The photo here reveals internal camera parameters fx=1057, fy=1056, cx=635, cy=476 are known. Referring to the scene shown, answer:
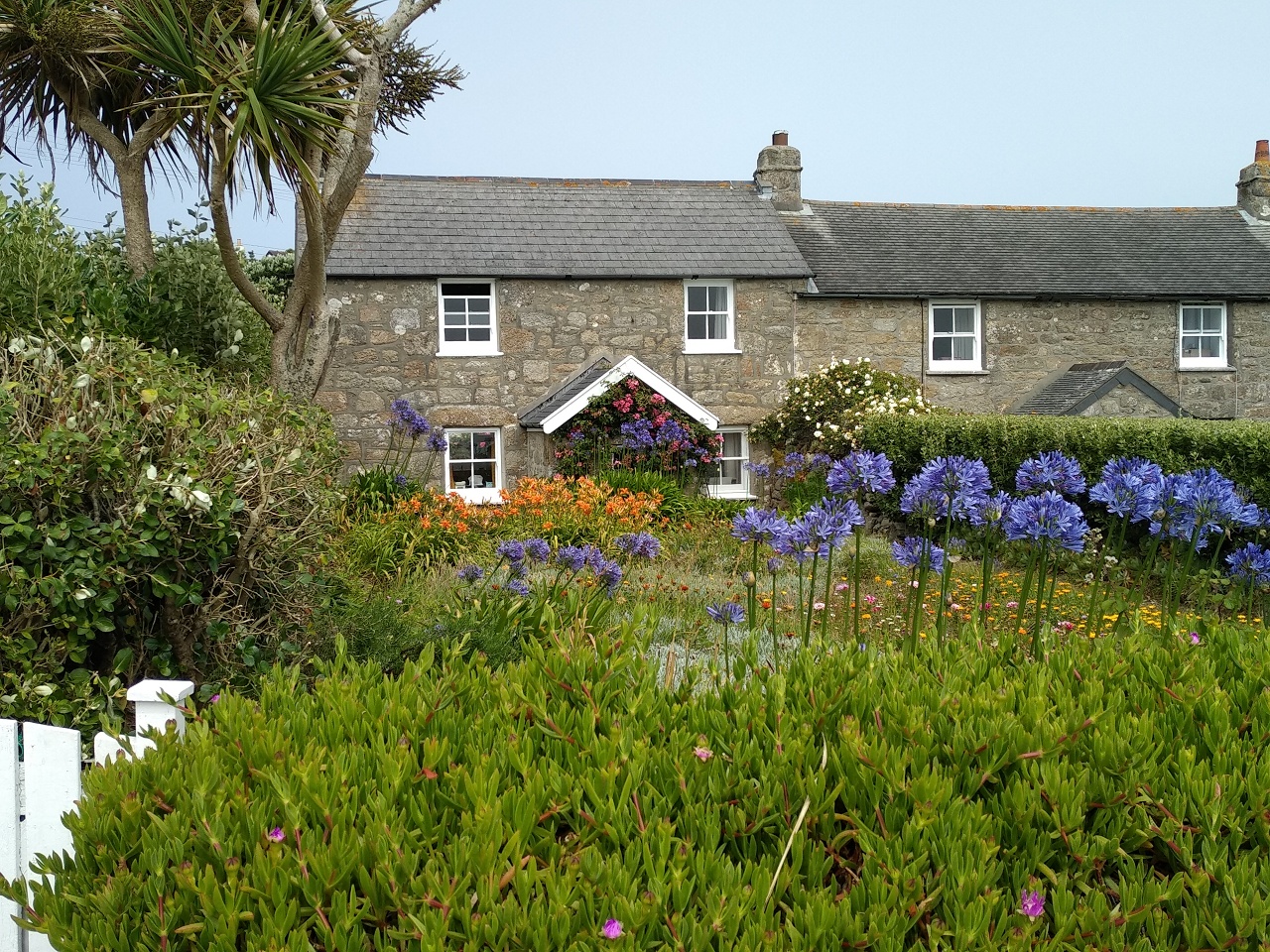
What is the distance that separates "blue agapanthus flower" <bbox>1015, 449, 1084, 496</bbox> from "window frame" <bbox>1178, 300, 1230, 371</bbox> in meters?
18.3

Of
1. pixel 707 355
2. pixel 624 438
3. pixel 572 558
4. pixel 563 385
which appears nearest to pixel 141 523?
pixel 572 558

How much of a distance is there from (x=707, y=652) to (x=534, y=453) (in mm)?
10588

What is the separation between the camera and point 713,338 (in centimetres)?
1897

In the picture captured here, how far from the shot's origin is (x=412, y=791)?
7.71ft

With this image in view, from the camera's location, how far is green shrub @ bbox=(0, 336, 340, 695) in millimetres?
4480

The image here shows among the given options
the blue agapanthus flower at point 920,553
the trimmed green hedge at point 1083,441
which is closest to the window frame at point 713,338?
the trimmed green hedge at point 1083,441

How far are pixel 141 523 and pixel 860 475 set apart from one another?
313cm

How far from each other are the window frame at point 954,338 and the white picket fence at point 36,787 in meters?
18.5

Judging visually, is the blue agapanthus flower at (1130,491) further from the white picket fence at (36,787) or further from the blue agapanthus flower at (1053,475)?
the white picket fence at (36,787)

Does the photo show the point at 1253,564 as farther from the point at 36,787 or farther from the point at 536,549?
the point at 36,787

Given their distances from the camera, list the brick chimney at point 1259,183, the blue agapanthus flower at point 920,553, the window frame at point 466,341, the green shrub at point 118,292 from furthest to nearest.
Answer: the brick chimney at point 1259,183 < the window frame at point 466,341 < the green shrub at point 118,292 < the blue agapanthus flower at point 920,553

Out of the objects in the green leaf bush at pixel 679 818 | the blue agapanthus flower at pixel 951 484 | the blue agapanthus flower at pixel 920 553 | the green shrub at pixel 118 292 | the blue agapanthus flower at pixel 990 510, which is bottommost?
the green leaf bush at pixel 679 818

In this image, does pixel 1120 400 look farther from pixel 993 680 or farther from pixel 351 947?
pixel 351 947

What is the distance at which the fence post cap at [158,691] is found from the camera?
3.15m
